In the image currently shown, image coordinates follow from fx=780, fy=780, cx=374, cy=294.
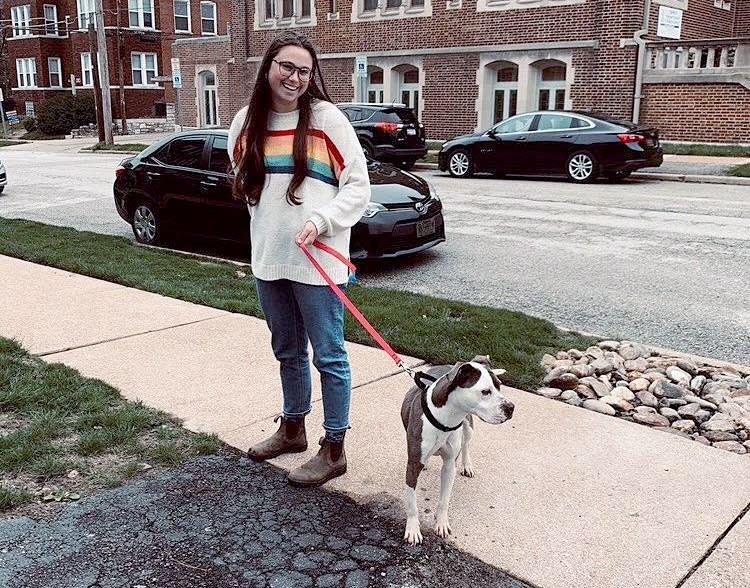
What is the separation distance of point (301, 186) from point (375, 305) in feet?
11.3

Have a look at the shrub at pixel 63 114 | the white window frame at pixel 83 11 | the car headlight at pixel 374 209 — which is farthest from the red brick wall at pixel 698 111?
the white window frame at pixel 83 11

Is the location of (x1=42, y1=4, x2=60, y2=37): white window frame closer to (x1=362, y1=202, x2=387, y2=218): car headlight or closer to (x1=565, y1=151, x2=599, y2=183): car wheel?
(x1=565, y1=151, x2=599, y2=183): car wheel

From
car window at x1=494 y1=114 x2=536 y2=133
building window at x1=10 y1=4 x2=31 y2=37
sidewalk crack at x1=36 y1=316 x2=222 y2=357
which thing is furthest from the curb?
building window at x1=10 y1=4 x2=31 y2=37

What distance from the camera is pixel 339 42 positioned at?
28688 mm

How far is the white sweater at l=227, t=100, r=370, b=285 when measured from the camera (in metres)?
3.39

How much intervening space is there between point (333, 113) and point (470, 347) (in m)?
2.61

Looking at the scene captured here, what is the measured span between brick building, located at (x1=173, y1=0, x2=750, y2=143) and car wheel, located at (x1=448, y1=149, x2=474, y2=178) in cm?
→ 603

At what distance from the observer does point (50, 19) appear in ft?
155

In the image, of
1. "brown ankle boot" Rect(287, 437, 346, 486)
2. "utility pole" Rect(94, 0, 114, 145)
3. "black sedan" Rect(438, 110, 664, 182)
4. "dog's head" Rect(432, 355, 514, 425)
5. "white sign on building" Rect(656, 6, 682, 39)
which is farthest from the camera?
"utility pole" Rect(94, 0, 114, 145)

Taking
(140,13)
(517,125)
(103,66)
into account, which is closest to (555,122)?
(517,125)

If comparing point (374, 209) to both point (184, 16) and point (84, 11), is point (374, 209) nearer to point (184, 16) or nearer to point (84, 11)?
point (184, 16)

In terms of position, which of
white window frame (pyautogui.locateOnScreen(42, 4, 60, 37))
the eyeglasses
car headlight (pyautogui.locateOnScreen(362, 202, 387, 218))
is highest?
white window frame (pyautogui.locateOnScreen(42, 4, 60, 37))

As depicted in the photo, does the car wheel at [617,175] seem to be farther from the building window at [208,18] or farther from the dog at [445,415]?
the building window at [208,18]

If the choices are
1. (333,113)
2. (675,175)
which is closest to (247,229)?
(333,113)
